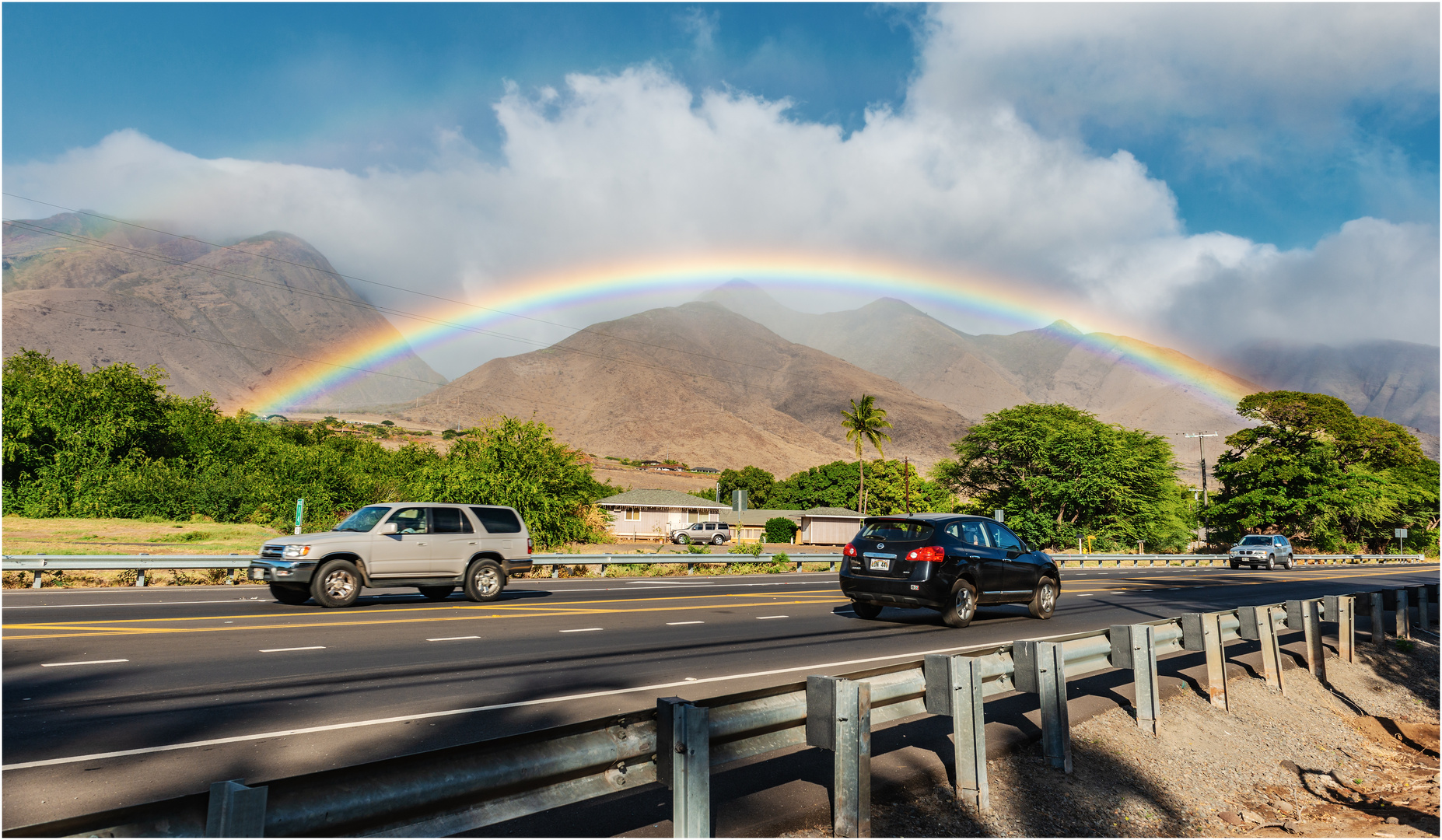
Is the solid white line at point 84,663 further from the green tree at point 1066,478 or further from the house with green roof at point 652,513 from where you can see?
the house with green roof at point 652,513

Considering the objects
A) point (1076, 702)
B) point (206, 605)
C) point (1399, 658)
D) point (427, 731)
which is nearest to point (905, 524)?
point (1076, 702)

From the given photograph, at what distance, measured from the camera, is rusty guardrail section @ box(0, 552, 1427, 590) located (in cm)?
1855

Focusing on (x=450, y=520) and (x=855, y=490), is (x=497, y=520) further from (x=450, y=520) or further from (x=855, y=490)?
(x=855, y=490)

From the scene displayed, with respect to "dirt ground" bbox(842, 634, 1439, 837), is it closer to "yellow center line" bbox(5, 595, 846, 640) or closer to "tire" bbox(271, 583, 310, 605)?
"yellow center line" bbox(5, 595, 846, 640)

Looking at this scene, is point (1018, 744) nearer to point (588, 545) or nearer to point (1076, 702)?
point (1076, 702)

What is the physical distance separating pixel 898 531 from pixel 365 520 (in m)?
9.91

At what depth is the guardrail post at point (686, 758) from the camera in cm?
356

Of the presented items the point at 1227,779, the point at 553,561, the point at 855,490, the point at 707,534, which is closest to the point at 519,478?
the point at 553,561

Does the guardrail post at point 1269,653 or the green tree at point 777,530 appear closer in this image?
the guardrail post at point 1269,653

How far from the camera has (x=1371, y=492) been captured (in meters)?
70.1

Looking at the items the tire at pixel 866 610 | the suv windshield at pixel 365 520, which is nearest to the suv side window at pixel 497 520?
the suv windshield at pixel 365 520

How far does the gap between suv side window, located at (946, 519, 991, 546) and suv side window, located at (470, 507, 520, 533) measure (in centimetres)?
888

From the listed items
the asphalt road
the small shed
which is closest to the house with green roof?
the small shed

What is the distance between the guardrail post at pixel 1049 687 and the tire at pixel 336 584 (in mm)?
12508
